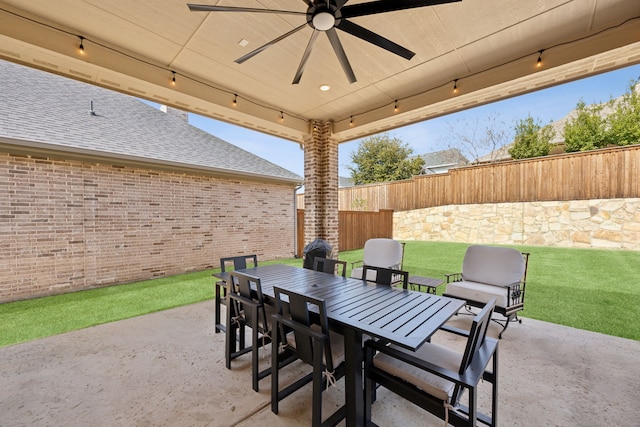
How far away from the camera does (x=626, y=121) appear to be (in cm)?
1052

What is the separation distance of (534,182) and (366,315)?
31.8 ft

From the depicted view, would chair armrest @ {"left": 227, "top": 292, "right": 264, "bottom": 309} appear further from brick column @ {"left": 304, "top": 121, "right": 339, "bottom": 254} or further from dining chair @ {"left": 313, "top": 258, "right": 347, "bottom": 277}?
brick column @ {"left": 304, "top": 121, "right": 339, "bottom": 254}

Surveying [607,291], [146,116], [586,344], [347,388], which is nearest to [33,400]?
[347,388]

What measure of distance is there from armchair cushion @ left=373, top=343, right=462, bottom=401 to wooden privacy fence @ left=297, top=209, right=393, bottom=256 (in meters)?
7.50

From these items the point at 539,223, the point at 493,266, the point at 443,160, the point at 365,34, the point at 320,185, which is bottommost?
the point at 493,266

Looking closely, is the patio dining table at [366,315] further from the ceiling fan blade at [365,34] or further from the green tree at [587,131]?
the green tree at [587,131]

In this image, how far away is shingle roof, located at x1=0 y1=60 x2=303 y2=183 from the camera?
191 inches

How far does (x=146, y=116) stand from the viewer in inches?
295

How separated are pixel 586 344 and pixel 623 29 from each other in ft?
11.5

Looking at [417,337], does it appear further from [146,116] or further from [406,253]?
[146,116]

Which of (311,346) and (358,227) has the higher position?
(358,227)

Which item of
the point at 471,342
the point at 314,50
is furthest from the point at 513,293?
the point at 314,50

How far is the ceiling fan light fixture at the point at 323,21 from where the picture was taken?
2105 mm

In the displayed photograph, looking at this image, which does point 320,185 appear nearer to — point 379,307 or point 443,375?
point 379,307
